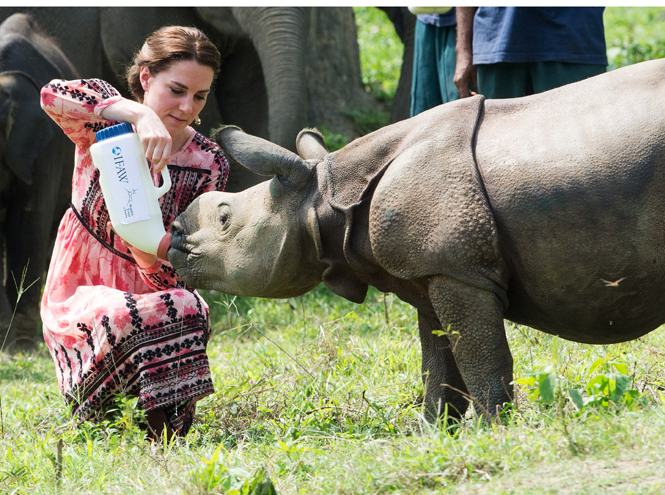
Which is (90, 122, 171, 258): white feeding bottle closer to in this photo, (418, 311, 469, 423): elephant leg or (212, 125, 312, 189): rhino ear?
(212, 125, 312, 189): rhino ear

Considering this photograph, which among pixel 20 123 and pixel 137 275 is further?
pixel 20 123

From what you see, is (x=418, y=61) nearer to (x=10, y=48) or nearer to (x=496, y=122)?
(x=496, y=122)

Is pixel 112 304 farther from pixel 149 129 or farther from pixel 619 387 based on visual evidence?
pixel 619 387

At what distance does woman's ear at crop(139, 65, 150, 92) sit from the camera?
3.95 meters

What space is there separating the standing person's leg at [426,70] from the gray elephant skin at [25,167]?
2.90 meters

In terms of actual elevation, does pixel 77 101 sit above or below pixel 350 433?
above

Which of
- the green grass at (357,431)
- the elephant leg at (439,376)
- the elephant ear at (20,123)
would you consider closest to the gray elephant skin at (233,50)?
the elephant ear at (20,123)

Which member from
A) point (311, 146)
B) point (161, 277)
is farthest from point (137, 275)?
point (311, 146)

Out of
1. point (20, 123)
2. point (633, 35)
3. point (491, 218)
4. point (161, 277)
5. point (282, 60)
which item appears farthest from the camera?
point (633, 35)

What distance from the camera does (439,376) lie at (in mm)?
3453

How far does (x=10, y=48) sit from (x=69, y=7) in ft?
2.82

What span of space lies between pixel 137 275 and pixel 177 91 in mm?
874

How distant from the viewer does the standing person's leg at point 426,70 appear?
513 cm

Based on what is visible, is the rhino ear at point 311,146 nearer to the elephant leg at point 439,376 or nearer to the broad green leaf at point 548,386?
the elephant leg at point 439,376
